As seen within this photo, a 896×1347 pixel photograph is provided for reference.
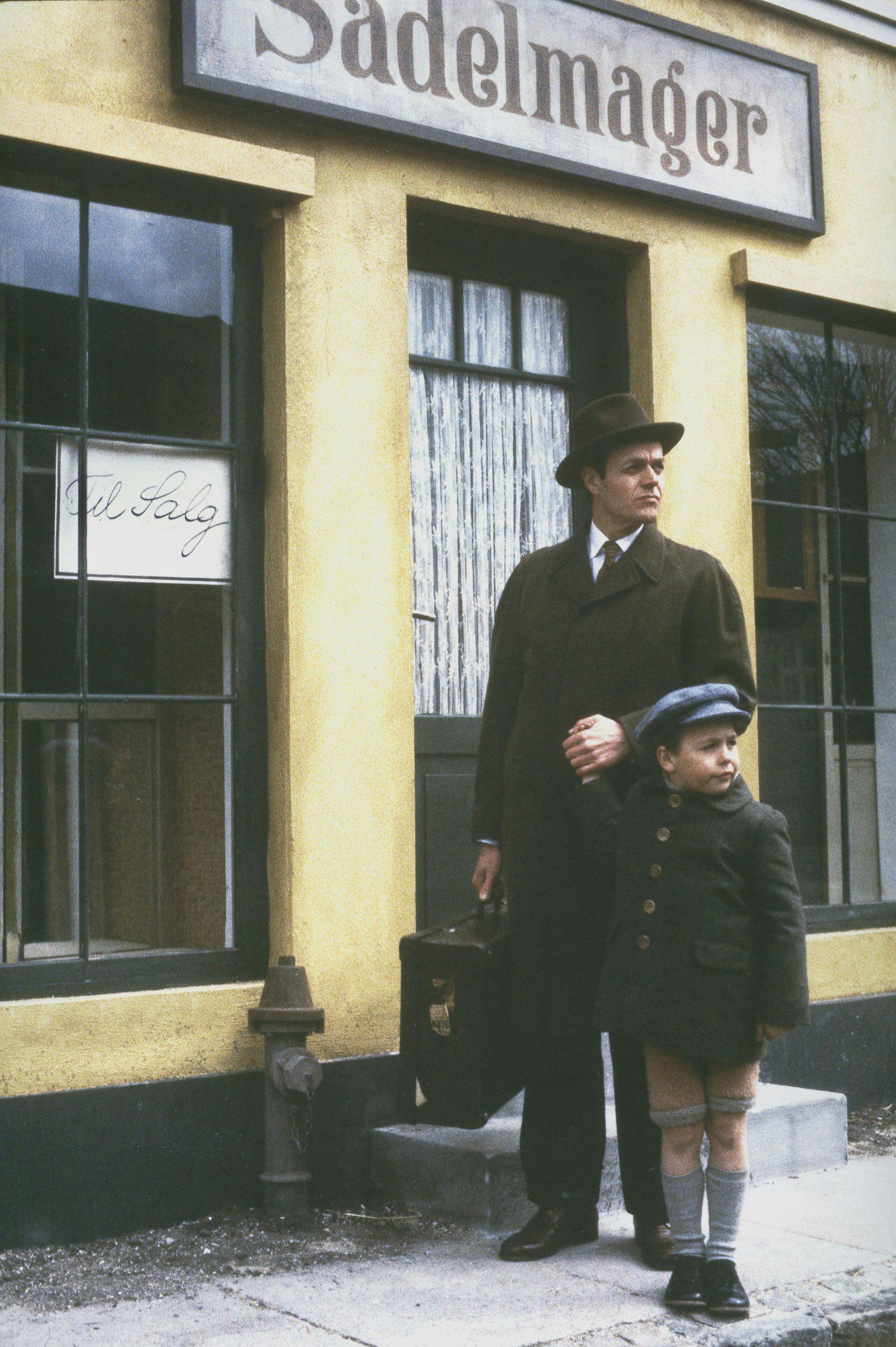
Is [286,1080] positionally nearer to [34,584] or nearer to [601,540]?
[34,584]

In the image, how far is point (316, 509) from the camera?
4.79m

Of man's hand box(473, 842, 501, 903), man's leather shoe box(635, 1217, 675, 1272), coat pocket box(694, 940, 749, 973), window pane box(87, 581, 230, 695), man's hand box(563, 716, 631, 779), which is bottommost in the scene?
man's leather shoe box(635, 1217, 675, 1272)

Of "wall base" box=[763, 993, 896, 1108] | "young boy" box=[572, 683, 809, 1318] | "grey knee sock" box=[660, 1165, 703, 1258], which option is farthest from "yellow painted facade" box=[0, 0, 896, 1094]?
"wall base" box=[763, 993, 896, 1108]

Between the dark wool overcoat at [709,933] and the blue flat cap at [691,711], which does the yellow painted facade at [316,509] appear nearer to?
the dark wool overcoat at [709,933]

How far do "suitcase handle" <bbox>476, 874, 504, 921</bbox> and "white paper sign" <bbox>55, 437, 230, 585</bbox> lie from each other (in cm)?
133

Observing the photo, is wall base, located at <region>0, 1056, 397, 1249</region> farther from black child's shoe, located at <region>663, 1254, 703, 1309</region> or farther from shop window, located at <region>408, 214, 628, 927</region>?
black child's shoe, located at <region>663, 1254, 703, 1309</region>

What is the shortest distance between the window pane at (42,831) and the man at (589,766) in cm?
131

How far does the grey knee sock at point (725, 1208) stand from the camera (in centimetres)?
357

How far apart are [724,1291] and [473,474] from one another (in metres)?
3.04

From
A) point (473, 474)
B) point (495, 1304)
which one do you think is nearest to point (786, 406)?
point (473, 474)

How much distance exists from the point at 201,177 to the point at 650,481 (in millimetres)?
1698

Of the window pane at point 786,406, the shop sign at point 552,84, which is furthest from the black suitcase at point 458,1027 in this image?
the window pane at point 786,406

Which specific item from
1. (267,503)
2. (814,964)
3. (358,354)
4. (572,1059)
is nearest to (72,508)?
(267,503)

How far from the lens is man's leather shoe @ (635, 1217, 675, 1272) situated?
389cm
